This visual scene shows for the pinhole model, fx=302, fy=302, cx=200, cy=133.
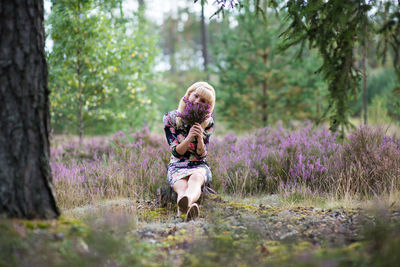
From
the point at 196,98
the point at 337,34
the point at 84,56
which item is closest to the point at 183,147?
the point at 196,98

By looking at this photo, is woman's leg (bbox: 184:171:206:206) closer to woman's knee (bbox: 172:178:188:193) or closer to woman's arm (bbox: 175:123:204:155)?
woman's knee (bbox: 172:178:188:193)

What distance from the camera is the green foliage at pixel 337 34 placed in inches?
114

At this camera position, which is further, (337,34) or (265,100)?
(265,100)

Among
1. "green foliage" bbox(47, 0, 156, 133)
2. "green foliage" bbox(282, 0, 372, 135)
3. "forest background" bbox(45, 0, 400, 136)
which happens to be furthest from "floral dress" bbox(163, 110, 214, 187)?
"forest background" bbox(45, 0, 400, 136)

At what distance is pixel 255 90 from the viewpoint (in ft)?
33.0

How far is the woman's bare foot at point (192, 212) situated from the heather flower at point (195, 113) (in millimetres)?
1007

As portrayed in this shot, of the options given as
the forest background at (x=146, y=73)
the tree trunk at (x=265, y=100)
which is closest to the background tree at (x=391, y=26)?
the forest background at (x=146, y=73)

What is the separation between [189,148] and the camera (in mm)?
3893

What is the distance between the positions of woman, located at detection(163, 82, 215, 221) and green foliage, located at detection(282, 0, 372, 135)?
1326mm

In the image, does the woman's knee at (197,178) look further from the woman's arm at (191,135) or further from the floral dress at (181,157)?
the woman's arm at (191,135)

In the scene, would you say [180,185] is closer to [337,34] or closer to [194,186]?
[194,186]

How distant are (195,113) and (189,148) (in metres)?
0.54

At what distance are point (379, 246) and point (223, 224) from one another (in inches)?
51.2

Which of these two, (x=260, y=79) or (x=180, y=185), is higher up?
(x=260, y=79)
